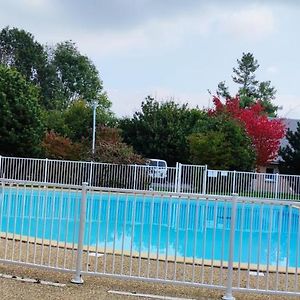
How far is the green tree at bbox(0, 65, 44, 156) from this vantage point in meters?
25.3

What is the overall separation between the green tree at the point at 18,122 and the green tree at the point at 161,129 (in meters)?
7.45

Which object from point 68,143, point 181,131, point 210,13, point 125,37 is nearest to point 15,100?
point 68,143

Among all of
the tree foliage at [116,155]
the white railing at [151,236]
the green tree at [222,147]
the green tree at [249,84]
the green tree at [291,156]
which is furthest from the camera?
the green tree at [249,84]

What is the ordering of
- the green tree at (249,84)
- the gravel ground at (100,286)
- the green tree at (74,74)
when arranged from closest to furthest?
the gravel ground at (100,286), the green tree at (74,74), the green tree at (249,84)

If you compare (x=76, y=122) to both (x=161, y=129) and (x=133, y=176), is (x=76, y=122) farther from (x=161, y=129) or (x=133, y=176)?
(x=133, y=176)

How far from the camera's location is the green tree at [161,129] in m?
31.2

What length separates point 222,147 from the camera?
25828 mm

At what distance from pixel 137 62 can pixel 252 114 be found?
25.1 ft

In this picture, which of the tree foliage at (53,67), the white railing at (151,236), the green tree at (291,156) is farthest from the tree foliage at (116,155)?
the tree foliage at (53,67)

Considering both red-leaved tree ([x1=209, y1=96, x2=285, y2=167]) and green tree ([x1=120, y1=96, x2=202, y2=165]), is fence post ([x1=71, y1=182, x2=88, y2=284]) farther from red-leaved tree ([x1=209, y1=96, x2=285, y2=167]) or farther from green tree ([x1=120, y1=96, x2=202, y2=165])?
red-leaved tree ([x1=209, y1=96, x2=285, y2=167])

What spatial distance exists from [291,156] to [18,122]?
49.8 feet

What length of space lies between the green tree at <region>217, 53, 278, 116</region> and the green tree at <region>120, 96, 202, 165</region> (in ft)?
75.4

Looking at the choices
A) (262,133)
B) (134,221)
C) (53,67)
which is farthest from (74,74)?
(134,221)

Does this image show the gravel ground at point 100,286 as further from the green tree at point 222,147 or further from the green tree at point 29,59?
the green tree at point 29,59
